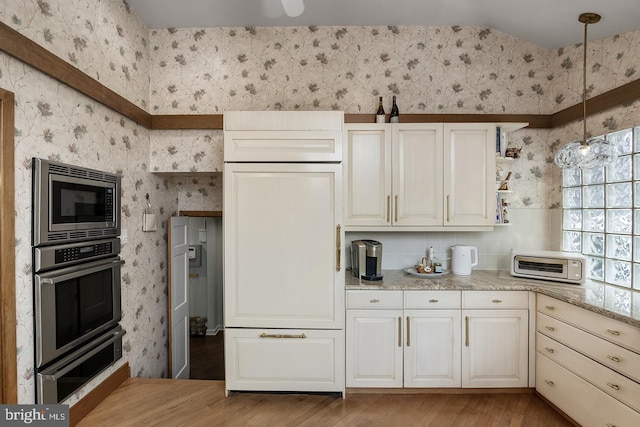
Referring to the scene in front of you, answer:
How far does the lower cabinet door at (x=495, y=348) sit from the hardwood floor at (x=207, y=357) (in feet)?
8.21

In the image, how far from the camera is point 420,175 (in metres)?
2.84

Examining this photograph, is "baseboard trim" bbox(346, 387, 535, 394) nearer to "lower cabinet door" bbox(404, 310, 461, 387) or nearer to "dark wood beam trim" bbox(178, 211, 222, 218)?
"lower cabinet door" bbox(404, 310, 461, 387)

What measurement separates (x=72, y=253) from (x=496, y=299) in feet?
9.53

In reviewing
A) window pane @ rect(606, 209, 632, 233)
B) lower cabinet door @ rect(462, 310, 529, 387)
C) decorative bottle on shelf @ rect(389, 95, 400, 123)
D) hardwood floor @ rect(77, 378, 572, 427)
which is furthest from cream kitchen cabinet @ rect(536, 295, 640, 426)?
decorative bottle on shelf @ rect(389, 95, 400, 123)

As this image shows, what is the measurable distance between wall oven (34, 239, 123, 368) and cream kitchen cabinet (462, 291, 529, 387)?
8.53 feet

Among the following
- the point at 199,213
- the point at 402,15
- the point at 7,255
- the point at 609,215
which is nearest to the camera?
the point at 7,255

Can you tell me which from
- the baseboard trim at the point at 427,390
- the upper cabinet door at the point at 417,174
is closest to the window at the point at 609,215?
the baseboard trim at the point at 427,390

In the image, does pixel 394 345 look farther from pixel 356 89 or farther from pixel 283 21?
pixel 283 21

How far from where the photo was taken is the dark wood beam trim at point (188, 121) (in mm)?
3076

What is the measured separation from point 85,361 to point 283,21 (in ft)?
10.1

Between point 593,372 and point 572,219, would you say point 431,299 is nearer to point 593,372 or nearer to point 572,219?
point 593,372

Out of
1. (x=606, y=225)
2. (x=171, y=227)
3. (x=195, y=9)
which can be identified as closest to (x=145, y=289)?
(x=171, y=227)

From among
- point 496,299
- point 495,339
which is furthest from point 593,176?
point 495,339

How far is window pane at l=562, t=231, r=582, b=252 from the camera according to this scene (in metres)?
2.95
